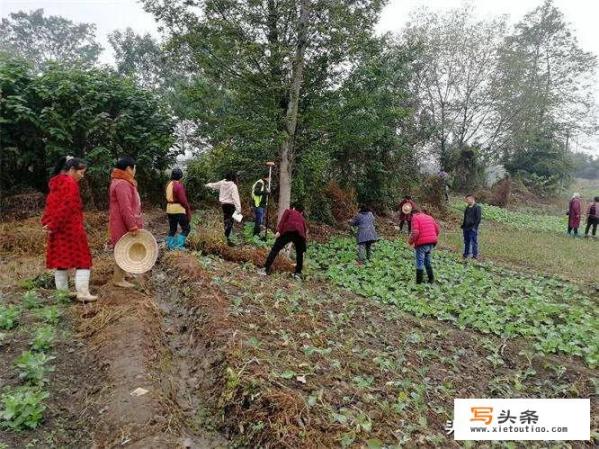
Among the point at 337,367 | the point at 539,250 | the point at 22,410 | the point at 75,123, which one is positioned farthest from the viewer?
the point at 539,250

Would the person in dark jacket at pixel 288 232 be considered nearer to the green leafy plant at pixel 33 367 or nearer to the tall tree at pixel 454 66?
the green leafy plant at pixel 33 367

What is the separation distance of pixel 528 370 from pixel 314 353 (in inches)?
122

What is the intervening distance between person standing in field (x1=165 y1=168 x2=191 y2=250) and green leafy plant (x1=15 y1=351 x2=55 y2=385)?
4.62 metres

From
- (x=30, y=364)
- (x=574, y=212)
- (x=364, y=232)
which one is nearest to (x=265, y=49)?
(x=364, y=232)

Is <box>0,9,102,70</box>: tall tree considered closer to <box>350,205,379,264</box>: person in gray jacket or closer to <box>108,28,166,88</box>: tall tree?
<box>108,28,166,88</box>: tall tree

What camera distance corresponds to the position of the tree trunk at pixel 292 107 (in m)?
10.1

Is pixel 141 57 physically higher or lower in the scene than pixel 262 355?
higher

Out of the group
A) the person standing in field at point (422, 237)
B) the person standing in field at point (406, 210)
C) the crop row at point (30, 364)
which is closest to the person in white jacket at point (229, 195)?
the person standing in field at point (422, 237)

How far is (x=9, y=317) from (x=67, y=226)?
1.29m

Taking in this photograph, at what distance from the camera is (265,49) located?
10.0 meters

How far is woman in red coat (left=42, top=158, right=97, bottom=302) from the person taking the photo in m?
5.94

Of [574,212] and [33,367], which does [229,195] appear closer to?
[33,367]

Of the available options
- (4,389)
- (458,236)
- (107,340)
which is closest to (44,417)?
(4,389)

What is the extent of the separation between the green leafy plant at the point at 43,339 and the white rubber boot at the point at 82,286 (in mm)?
846
